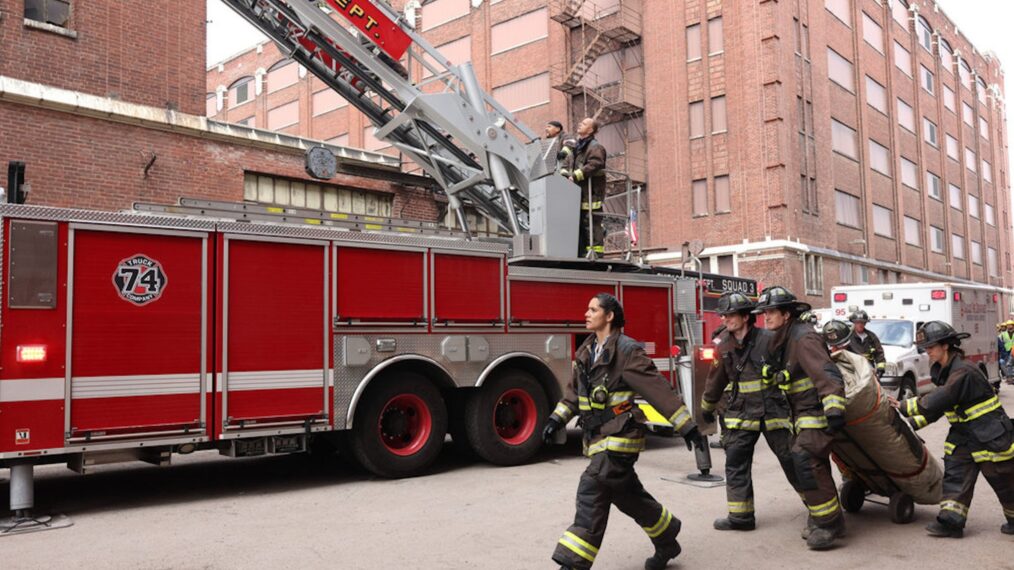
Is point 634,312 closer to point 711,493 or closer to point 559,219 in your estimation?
point 559,219

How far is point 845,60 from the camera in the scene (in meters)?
34.2

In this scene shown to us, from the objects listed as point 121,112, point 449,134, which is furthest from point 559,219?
point 121,112

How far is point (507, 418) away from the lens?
864 centimetres

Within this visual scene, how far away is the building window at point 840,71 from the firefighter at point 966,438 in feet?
98.7

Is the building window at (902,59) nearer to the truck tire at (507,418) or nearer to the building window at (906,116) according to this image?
the building window at (906,116)

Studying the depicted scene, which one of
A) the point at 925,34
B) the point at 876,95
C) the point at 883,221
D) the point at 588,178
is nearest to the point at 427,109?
the point at 588,178

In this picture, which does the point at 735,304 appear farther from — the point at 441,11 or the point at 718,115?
the point at 441,11

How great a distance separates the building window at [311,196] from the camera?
15.2 meters

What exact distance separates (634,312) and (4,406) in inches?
257

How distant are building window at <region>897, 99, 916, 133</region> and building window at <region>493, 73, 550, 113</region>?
1766 cm

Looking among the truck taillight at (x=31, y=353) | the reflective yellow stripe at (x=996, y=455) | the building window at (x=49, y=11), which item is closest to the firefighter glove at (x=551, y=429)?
the reflective yellow stripe at (x=996, y=455)

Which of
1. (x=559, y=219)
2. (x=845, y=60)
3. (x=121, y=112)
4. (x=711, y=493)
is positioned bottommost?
(x=711, y=493)

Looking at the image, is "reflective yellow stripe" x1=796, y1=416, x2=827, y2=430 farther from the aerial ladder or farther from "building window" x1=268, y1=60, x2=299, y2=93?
"building window" x1=268, y1=60, x2=299, y2=93

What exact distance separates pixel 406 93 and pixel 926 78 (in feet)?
136
